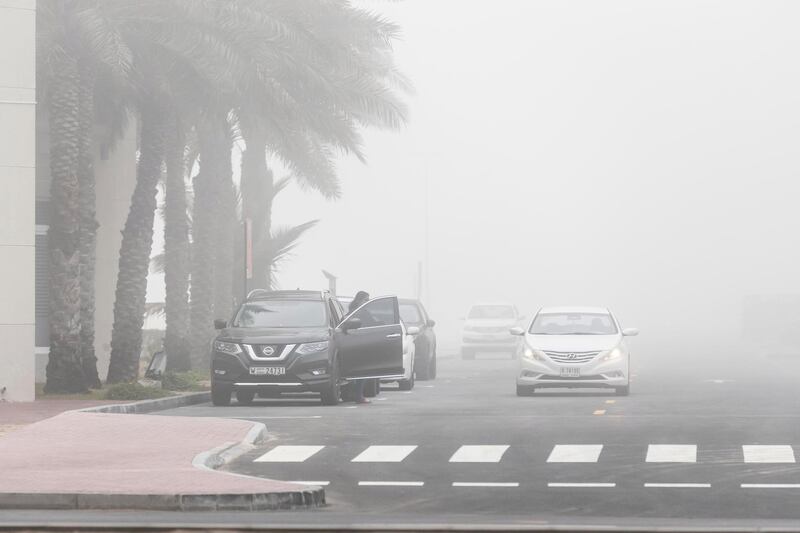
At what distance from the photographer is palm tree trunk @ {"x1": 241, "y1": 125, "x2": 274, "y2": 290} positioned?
143 ft

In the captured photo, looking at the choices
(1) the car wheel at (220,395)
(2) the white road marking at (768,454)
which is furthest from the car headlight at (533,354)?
(2) the white road marking at (768,454)

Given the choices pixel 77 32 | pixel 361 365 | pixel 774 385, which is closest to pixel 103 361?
pixel 77 32

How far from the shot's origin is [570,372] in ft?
88.1

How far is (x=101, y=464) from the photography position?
600 inches

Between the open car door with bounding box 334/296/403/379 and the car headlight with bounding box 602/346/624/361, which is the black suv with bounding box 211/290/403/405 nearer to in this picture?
the open car door with bounding box 334/296/403/379

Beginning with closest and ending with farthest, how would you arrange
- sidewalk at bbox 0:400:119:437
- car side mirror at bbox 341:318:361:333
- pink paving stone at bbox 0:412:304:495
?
pink paving stone at bbox 0:412:304:495
sidewalk at bbox 0:400:119:437
car side mirror at bbox 341:318:361:333

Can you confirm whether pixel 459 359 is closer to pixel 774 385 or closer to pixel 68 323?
pixel 774 385

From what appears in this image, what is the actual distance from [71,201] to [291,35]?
6594 millimetres

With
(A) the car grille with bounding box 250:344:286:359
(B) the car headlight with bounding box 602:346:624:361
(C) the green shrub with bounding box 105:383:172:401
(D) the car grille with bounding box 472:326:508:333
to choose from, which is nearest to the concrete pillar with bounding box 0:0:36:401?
(C) the green shrub with bounding box 105:383:172:401

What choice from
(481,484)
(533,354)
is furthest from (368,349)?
(481,484)

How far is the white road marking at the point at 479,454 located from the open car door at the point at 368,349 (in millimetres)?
8188

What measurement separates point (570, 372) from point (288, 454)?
34.7ft

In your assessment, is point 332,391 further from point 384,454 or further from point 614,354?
point 384,454

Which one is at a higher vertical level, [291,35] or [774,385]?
[291,35]
